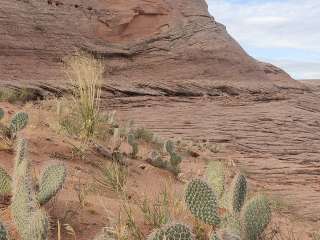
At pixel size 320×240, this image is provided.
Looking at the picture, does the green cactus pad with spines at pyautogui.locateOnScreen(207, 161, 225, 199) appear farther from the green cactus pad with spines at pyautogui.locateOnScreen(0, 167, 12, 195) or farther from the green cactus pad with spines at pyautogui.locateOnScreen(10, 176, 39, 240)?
the green cactus pad with spines at pyautogui.locateOnScreen(10, 176, 39, 240)

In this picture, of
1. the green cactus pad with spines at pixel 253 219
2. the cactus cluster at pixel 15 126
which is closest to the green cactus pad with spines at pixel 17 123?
the cactus cluster at pixel 15 126

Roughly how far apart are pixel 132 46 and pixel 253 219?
1874 cm

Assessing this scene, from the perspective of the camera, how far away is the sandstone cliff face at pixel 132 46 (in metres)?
18.7

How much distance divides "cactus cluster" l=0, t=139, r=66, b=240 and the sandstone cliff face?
513 inches

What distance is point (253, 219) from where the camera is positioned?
10.9ft

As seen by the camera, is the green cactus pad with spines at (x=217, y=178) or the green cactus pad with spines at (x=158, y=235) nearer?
the green cactus pad with spines at (x=158, y=235)

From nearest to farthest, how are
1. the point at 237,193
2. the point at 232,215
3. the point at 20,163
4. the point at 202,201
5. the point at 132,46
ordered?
the point at 202,201 < the point at 232,215 < the point at 237,193 < the point at 20,163 < the point at 132,46

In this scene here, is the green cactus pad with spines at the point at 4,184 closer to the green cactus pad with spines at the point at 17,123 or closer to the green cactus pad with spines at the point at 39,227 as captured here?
the green cactus pad with spines at the point at 39,227

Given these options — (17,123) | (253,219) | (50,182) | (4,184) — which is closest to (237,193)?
(253,219)

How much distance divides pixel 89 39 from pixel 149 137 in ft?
36.4

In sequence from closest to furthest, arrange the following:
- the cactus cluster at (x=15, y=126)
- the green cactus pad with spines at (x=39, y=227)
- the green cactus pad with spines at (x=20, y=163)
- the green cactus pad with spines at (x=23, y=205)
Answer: the green cactus pad with spines at (x=39, y=227) → the green cactus pad with spines at (x=23, y=205) → the green cactus pad with spines at (x=20, y=163) → the cactus cluster at (x=15, y=126)

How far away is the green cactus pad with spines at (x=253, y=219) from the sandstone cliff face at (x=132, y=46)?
13655 millimetres

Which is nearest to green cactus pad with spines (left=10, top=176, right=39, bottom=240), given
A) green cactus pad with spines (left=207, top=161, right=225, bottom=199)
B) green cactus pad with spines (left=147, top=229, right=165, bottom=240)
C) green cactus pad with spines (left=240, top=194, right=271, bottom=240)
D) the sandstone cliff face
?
green cactus pad with spines (left=147, top=229, right=165, bottom=240)

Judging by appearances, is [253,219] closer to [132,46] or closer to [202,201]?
[202,201]
